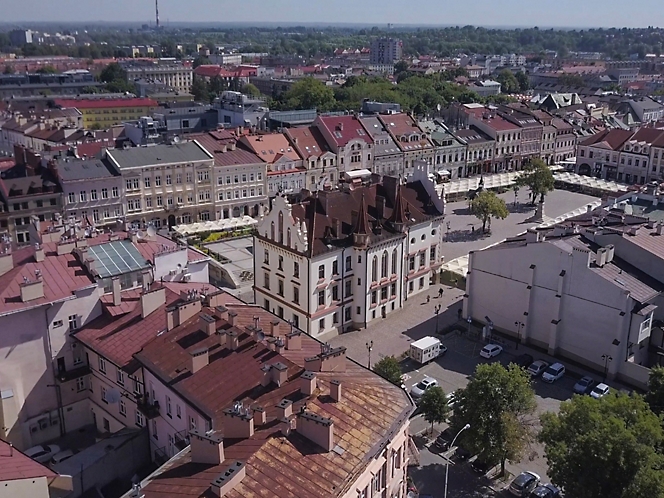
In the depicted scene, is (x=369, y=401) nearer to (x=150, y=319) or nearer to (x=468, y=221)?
(x=150, y=319)

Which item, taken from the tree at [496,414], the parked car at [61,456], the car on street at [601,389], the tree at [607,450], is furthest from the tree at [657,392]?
the parked car at [61,456]

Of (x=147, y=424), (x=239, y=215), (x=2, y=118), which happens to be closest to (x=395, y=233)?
(x=147, y=424)

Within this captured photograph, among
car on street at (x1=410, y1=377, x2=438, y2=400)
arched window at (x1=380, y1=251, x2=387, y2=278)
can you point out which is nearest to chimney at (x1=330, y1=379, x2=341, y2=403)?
car on street at (x1=410, y1=377, x2=438, y2=400)

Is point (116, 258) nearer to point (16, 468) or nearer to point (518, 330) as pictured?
point (16, 468)

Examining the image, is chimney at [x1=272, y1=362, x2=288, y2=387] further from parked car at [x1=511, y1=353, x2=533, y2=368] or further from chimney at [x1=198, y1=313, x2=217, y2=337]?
parked car at [x1=511, y1=353, x2=533, y2=368]

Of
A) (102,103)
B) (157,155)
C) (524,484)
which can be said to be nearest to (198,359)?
(524,484)

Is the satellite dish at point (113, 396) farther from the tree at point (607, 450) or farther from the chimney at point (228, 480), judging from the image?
the tree at point (607, 450)

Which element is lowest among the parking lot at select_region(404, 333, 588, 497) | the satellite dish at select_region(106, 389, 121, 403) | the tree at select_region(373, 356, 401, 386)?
the parking lot at select_region(404, 333, 588, 497)
